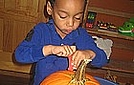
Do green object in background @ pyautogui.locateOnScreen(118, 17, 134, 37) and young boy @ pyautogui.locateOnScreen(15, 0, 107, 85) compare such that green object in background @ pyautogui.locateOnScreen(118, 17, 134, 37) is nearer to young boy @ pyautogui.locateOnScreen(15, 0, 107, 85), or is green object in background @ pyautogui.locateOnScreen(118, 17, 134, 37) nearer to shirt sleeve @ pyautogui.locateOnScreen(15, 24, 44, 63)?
young boy @ pyautogui.locateOnScreen(15, 0, 107, 85)

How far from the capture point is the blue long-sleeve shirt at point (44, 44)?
36.1 inches

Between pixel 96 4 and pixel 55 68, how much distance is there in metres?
1.30

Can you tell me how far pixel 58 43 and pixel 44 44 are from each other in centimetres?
6

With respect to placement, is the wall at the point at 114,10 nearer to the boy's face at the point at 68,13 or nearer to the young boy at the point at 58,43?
the young boy at the point at 58,43

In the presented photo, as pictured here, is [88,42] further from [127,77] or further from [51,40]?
[127,77]

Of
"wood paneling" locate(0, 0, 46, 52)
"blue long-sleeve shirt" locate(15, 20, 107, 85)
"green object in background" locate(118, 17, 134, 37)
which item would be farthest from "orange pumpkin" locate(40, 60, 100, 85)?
"wood paneling" locate(0, 0, 46, 52)

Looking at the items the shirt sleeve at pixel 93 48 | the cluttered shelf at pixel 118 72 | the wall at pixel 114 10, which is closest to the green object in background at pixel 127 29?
the wall at pixel 114 10

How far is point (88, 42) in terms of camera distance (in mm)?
1041

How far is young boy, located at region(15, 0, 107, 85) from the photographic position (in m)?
0.85

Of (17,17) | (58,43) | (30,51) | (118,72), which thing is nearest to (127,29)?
(118,72)

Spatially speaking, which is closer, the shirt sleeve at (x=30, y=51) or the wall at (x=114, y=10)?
the shirt sleeve at (x=30, y=51)

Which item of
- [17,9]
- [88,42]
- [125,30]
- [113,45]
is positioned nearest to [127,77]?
[113,45]

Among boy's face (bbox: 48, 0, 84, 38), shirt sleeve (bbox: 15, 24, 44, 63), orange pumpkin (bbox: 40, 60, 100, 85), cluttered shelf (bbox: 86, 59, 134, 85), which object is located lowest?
cluttered shelf (bbox: 86, 59, 134, 85)

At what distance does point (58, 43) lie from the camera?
39.4 inches
